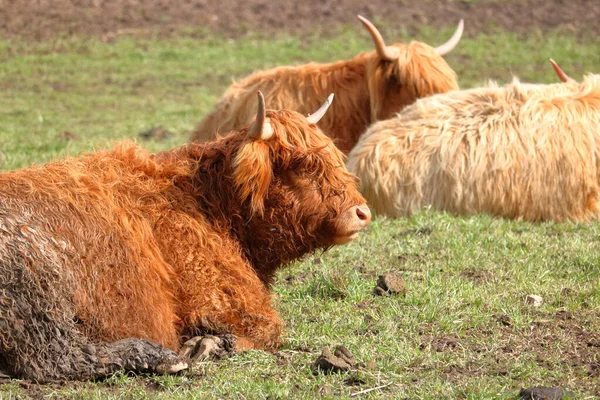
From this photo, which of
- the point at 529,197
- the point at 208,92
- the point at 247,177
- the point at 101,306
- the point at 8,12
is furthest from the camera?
the point at 8,12

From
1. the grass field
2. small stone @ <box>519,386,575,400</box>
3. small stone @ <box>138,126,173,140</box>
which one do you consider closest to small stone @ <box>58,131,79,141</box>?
the grass field

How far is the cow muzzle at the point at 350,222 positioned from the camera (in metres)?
4.80

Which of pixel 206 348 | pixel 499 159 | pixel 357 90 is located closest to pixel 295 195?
pixel 206 348

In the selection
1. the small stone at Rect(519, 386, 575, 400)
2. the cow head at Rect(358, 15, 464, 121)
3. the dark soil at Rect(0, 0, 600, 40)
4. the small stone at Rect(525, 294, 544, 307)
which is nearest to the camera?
the small stone at Rect(519, 386, 575, 400)

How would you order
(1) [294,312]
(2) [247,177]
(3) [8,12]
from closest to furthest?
1. (2) [247,177]
2. (1) [294,312]
3. (3) [8,12]

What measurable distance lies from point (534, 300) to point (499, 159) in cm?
233

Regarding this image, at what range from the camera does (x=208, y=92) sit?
45.8 ft

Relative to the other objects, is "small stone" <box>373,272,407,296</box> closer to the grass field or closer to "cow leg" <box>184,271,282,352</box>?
the grass field

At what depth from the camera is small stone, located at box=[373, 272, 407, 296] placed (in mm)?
5424

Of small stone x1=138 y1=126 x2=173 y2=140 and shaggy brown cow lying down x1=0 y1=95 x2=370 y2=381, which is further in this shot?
small stone x1=138 y1=126 x2=173 y2=140

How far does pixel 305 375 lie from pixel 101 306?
0.97 meters

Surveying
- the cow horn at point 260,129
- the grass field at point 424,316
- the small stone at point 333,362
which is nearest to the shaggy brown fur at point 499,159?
the grass field at point 424,316

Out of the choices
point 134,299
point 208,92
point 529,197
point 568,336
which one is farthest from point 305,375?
point 208,92

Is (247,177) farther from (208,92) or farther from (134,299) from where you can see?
(208,92)
